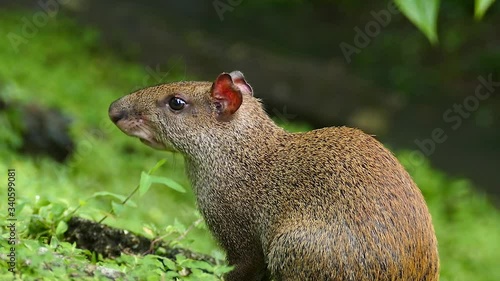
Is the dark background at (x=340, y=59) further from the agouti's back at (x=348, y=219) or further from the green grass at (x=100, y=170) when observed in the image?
the agouti's back at (x=348, y=219)

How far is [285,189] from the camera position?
425cm

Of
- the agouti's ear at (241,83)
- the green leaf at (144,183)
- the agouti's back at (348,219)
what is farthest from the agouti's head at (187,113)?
the agouti's back at (348,219)

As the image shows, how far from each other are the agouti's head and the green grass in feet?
1.63

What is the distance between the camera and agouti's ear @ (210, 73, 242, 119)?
4.55 m

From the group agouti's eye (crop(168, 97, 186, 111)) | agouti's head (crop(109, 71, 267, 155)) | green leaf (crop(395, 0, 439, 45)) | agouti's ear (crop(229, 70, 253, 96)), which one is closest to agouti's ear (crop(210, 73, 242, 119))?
agouti's head (crop(109, 71, 267, 155))

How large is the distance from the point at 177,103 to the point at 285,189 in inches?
32.7

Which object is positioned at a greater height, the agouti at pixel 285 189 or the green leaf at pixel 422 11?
the agouti at pixel 285 189

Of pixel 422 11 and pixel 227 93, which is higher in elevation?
pixel 227 93

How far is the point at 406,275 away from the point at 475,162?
321 inches

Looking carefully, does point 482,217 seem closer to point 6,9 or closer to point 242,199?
point 242,199

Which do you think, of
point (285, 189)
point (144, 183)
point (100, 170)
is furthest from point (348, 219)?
point (100, 170)

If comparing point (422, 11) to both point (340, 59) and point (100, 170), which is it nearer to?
point (100, 170)

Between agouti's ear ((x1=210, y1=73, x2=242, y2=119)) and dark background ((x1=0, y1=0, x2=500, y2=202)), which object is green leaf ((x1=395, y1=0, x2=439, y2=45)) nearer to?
agouti's ear ((x1=210, y1=73, x2=242, y2=119))

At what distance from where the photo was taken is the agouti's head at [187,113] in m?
4.57
